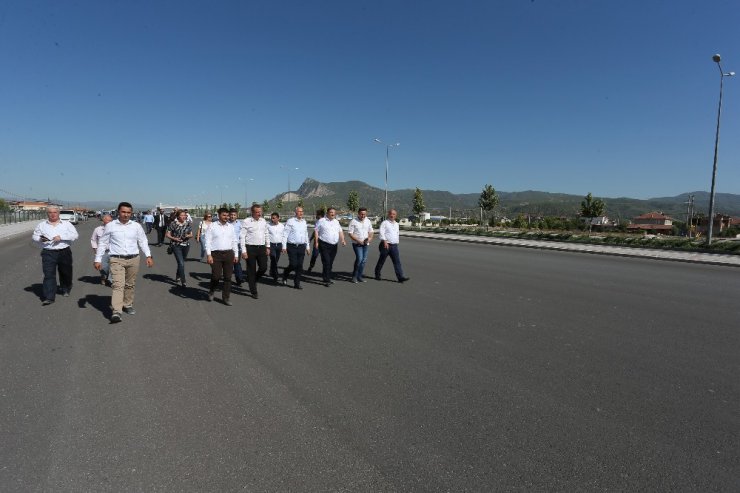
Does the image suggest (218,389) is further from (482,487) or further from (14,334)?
(14,334)

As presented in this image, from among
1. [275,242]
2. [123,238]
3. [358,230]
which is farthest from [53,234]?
[358,230]

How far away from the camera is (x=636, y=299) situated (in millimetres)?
8461

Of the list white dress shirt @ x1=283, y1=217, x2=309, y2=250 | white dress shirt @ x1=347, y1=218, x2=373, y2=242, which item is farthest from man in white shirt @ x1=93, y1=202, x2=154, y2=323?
white dress shirt @ x1=347, y1=218, x2=373, y2=242

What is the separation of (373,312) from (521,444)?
4054 millimetres

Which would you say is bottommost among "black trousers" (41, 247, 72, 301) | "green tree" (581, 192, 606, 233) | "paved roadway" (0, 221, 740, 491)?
"paved roadway" (0, 221, 740, 491)

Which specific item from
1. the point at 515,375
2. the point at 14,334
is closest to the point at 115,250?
the point at 14,334

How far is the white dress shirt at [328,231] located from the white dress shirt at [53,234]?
177 inches

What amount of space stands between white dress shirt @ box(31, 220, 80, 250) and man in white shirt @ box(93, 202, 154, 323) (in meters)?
1.84

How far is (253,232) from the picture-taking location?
830 cm

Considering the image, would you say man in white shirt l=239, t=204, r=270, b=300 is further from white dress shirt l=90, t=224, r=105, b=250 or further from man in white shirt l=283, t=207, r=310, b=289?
white dress shirt l=90, t=224, r=105, b=250

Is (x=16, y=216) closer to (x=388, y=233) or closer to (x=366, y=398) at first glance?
(x=388, y=233)

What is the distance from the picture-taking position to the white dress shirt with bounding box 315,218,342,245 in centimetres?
933

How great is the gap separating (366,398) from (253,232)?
536cm

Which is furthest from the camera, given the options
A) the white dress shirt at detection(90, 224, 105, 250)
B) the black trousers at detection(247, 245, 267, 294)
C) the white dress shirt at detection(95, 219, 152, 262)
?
the black trousers at detection(247, 245, 267, 294)
